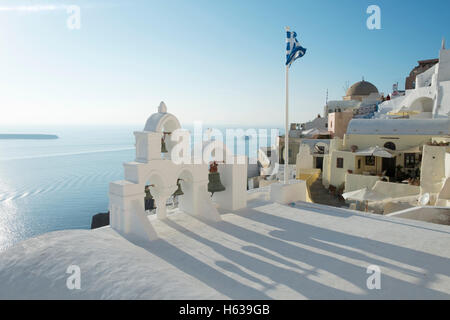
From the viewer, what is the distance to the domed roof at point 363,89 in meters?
46.8

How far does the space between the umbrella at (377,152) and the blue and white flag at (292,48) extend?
13.6 m

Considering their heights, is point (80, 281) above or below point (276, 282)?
above

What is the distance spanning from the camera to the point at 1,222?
3369 centimetres

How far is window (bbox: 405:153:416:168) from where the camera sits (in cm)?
2133

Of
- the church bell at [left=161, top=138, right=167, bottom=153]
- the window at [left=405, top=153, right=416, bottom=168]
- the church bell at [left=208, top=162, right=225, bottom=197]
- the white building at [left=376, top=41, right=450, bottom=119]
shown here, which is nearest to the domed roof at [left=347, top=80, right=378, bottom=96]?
the white building at [left=376, top=41, right=450, bottom=119]

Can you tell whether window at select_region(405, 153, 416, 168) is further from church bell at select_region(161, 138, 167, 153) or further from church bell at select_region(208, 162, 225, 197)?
church bell at select_region(161, 138, 167, 153)

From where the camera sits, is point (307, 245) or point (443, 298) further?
point (307, 245)

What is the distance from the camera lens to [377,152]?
20.2 metres

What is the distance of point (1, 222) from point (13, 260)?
1456 inches

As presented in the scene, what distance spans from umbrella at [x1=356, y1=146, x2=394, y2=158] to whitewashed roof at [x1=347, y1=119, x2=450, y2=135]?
1976mm

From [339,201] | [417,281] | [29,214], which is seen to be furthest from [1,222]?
[417,281]

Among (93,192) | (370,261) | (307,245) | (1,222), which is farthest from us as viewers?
(93,192)

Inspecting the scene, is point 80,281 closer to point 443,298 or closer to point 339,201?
point 443,298

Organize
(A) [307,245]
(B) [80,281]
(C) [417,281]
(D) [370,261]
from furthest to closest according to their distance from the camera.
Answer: (A) [307,245] → (D) [370,261] → (C) [417,281] → (B) [80,281]
